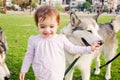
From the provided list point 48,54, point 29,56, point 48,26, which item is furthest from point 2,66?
point 48,26

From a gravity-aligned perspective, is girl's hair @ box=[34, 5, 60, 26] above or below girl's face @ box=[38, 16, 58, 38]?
above

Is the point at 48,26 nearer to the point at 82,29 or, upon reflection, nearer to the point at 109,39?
the point at 82,29

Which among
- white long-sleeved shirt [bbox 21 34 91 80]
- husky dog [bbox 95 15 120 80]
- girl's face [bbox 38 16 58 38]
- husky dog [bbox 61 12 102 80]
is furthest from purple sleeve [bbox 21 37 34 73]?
husky dog [bbox 95 15 120 80]

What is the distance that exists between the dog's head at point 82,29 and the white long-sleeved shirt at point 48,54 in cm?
115

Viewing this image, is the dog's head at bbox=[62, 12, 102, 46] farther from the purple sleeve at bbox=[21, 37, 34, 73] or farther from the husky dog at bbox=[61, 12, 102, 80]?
the purple sleeve at bbox=[21, 37, 34, 73]

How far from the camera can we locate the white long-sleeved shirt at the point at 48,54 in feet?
11.1

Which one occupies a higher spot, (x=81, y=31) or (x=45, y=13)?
(x=45, y=13)

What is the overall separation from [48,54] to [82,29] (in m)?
1.40

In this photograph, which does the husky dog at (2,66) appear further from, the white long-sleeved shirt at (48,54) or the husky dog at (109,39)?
the husky dog at (109,39)

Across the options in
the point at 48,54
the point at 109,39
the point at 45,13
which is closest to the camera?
the point at 45,13

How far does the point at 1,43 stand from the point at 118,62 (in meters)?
4.29

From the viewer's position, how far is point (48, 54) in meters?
3.40

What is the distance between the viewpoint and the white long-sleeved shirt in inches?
134

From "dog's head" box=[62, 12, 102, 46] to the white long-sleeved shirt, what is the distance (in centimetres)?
115
